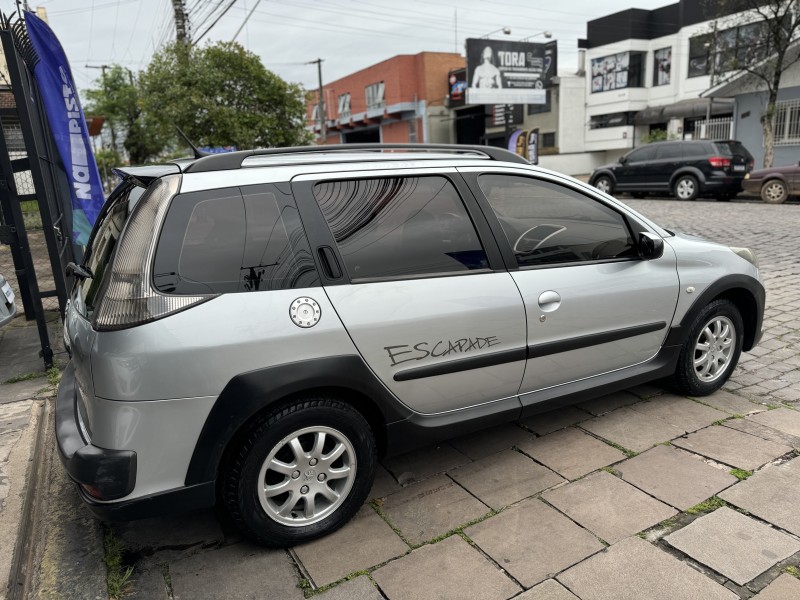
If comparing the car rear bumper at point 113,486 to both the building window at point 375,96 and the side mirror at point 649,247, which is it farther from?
the building window at point 375,96

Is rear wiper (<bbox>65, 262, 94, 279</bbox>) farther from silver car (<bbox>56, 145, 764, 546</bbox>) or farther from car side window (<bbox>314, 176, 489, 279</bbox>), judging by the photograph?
car side window (<bbox>314, 176, 489, 279</bbox>)

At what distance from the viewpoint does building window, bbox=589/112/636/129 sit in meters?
32.7

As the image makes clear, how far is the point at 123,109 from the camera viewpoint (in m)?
39.9

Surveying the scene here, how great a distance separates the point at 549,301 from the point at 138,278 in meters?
1.93

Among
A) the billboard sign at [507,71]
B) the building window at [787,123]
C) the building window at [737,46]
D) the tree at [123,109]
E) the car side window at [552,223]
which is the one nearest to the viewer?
the car side window at [552,223]

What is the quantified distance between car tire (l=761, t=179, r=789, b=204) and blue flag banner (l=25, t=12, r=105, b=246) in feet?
49.4

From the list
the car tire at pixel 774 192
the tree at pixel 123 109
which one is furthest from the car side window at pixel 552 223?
the tree at pixel 123 109

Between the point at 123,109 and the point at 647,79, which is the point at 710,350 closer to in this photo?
the point at 647,79

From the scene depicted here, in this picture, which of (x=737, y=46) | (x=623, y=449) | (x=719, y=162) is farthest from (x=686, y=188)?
(x=623, y=449)

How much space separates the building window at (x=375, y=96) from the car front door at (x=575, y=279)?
41.5m

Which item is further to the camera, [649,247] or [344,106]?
[344,106]

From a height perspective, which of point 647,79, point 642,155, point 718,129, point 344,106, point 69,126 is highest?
point 344,106

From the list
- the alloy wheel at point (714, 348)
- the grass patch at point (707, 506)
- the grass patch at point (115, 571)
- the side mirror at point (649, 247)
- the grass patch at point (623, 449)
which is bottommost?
the grass patch at point (623, 449)

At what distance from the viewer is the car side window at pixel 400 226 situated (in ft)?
8.66
